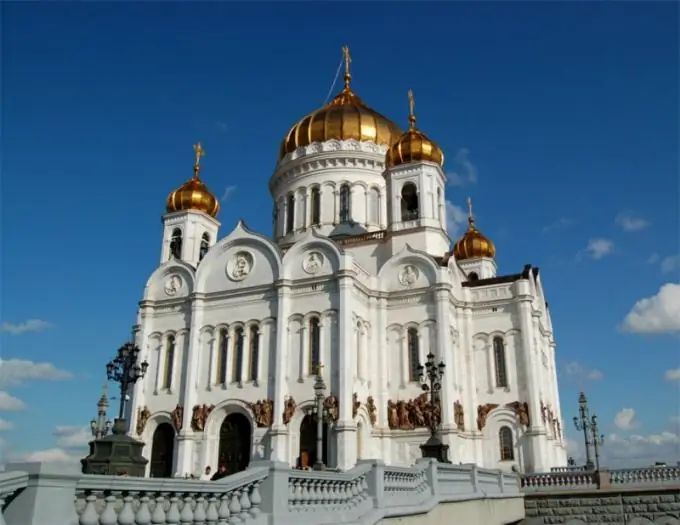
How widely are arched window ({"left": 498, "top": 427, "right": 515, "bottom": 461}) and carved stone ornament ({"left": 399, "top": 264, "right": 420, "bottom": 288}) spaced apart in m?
7.58

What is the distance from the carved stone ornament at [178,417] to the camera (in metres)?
28.0

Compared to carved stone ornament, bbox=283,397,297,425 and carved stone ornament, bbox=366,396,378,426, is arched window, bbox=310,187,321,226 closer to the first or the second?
carved stone ornament, bbox=366,396,378,426

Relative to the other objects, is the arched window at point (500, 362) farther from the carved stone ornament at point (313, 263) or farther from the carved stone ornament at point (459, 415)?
the carved stone ornament at point (313, 263)

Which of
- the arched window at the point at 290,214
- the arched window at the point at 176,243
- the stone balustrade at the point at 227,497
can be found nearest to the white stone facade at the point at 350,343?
the arched window at the point at 176,243

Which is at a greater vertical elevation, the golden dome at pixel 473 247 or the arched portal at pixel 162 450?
the golden dome at pixel 473 247

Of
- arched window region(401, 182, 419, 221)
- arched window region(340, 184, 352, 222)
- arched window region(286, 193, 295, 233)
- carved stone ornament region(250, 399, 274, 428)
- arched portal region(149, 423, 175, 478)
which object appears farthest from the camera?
arched window region(286, 193, 295, 233)

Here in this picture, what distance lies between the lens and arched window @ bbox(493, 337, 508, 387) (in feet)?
95.7

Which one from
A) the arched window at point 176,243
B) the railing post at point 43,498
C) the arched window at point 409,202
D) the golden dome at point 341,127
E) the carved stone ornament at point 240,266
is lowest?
the railing post at point 43,498

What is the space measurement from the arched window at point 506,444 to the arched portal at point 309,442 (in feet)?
26.3

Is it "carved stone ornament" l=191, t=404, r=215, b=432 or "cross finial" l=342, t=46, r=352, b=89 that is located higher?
"cross finial" l=342, t=46, r=352, b=89

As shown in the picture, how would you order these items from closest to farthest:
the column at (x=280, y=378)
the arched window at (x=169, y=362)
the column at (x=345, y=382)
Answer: the column at (x=345, y=382) → the column at (x=280, y=378) → the arched window at (x=169, y=362)

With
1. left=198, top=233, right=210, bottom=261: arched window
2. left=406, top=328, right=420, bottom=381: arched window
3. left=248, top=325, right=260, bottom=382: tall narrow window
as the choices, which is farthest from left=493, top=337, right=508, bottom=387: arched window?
left=198, top=233, right=210, bottom=261: arched window

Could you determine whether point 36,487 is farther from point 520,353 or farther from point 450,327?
point 520,353

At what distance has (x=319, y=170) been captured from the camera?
3659 cm
